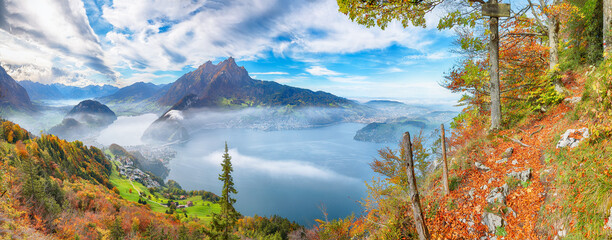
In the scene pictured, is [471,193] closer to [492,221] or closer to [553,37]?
[492,221]

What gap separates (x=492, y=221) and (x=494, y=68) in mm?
5280

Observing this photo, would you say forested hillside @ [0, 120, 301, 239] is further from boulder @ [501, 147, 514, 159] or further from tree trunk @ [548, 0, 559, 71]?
tree trunk @ [548, 0, 559, 71]

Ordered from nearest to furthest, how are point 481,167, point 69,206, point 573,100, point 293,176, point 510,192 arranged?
point 510,192
point 573,100
point 481,167
point 69,206
point 293,176

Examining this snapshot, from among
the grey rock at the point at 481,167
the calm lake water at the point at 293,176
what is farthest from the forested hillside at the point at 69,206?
the calm lake water at the point at 293,176

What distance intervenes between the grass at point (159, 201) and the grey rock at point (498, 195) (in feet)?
263

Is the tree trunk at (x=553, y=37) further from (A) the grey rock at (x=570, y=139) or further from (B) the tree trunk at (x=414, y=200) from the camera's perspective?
(B) the tree trunk at (x=414, y=200)

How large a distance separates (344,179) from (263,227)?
68.8 m

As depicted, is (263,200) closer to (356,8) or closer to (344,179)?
(344,179)

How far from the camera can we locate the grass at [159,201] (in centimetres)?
7564

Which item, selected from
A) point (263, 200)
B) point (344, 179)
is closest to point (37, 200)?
point (263, 200)

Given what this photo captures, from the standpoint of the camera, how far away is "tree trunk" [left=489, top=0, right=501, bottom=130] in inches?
286

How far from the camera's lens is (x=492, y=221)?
18.1 feet

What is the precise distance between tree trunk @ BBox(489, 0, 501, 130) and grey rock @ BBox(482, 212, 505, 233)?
431cm

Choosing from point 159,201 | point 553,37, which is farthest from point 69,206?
point 553,37
